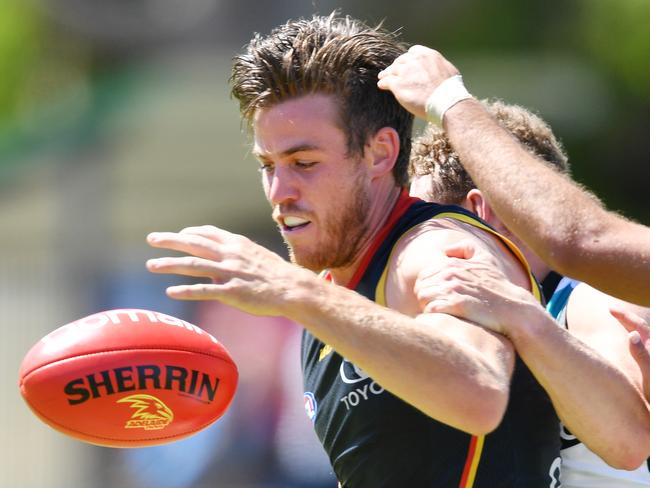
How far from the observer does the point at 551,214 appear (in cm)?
325

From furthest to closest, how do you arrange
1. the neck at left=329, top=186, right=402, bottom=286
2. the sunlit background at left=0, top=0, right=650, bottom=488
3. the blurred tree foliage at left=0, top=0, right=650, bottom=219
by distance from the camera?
the blurred tree foliage at left=0, top=0, right=650, bottom=219
the sunlit background at left=0, top=0, right=650, bottom=488
the neck at left=329, top=186, right=402, bottom=286

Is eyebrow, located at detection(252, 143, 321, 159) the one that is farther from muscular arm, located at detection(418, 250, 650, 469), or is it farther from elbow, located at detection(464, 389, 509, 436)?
elbow, located at detection(464, 389, 509, 436)

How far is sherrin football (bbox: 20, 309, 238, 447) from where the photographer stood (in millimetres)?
3875

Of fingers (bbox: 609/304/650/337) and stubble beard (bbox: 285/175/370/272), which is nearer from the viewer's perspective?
fingers (bbox: 609/304/650/337)

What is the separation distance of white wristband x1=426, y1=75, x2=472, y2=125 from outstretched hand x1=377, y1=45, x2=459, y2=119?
0.09 ft

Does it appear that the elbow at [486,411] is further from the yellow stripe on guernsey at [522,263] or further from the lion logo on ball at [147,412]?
the lion logo on ball at [147,412]

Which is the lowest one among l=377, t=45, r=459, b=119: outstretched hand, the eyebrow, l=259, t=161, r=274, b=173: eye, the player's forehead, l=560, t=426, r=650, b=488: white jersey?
l=560, t=426, r=650, b=488: white jersey

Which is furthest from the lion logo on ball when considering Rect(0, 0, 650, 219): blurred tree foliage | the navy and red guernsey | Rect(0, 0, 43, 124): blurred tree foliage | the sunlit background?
Rect(0, 0, 43, 124): blurred tree foliage

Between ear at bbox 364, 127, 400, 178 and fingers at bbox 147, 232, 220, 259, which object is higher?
ear at bbox 364, 127, 400, 178

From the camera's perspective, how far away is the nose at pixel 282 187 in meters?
4.02

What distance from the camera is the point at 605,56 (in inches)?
627

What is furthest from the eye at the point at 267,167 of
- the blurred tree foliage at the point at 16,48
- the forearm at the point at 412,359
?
the blurred tree foliage at the point at 16,48

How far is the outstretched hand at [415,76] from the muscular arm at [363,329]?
3.10ft

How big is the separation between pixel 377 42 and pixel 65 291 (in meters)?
8.73
